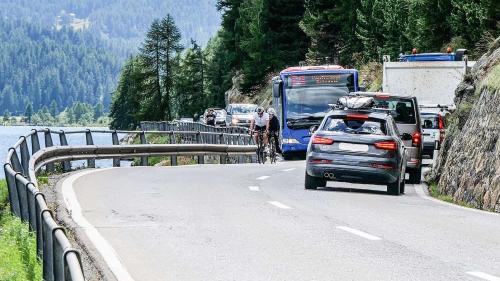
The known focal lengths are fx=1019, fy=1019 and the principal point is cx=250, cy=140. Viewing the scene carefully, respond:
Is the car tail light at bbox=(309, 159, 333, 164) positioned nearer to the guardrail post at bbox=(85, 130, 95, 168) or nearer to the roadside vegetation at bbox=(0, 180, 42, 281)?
the roadside vegetation at bbox=(0, 180, 42, 281)

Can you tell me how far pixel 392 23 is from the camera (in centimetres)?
5566

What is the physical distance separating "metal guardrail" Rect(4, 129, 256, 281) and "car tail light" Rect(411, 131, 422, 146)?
7.06m

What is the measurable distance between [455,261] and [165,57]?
121 metres

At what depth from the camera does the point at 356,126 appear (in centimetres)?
1873

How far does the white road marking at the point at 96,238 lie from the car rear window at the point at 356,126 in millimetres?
4923

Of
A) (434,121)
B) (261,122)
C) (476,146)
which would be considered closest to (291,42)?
(261,122)

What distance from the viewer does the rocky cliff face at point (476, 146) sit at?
663 inches

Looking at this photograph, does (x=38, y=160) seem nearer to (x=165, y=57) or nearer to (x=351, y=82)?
(x=351, y=82)

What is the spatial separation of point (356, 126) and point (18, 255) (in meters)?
8.74

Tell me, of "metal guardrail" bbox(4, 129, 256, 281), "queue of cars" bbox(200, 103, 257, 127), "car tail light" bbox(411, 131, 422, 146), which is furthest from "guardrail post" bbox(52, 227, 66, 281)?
"queue of cars" bbox(200, 103, 257, 127)

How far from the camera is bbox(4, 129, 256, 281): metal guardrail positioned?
6.34m

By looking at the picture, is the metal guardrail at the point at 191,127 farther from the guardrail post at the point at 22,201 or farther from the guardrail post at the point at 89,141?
the guardrail post at the point at 22,201

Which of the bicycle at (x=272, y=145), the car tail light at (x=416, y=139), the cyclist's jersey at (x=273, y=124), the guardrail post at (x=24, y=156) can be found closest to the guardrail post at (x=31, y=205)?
the guardrail post at (x=24, y=156)

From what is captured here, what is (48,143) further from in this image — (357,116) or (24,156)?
(357,116)
